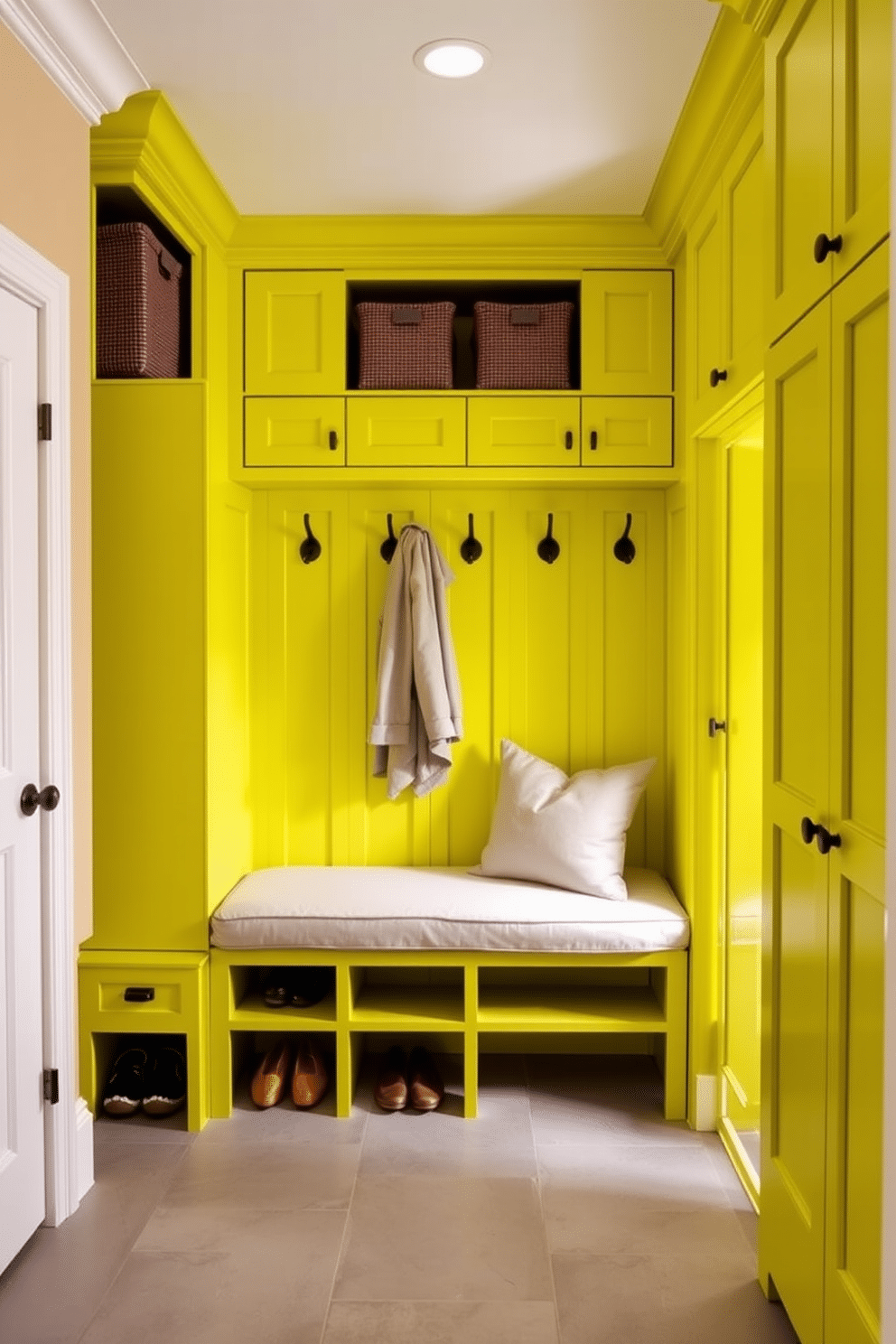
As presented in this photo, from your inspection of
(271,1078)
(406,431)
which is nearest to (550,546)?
(406,431)

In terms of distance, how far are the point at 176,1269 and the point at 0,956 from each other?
0.77 m

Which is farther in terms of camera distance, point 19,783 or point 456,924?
point 456,924

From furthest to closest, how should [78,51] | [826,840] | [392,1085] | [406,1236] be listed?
[392,1085] < [406,1236] < [78,51] < [826,840]

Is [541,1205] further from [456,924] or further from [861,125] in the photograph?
[861,125]

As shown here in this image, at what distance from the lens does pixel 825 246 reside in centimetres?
173

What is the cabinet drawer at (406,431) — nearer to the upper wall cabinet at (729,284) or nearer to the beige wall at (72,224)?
the upper wall cabinet at (729,284)

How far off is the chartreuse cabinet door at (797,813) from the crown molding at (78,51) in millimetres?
1501

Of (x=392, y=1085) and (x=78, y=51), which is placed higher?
(x=78, y=51)

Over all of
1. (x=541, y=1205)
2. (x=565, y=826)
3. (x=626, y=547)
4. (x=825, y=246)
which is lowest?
(x=541, y=1205)

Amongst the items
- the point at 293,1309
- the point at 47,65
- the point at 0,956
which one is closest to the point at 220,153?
the point at 47,65

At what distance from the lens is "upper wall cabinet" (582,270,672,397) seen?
10.8ft

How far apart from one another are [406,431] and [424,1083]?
6.30 feet

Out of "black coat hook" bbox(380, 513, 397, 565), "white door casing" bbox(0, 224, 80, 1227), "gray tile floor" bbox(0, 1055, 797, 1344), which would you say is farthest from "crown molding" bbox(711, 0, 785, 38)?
"gray tile floor" bbox(0, 1055, 797, 1344)

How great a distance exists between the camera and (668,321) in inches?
130
